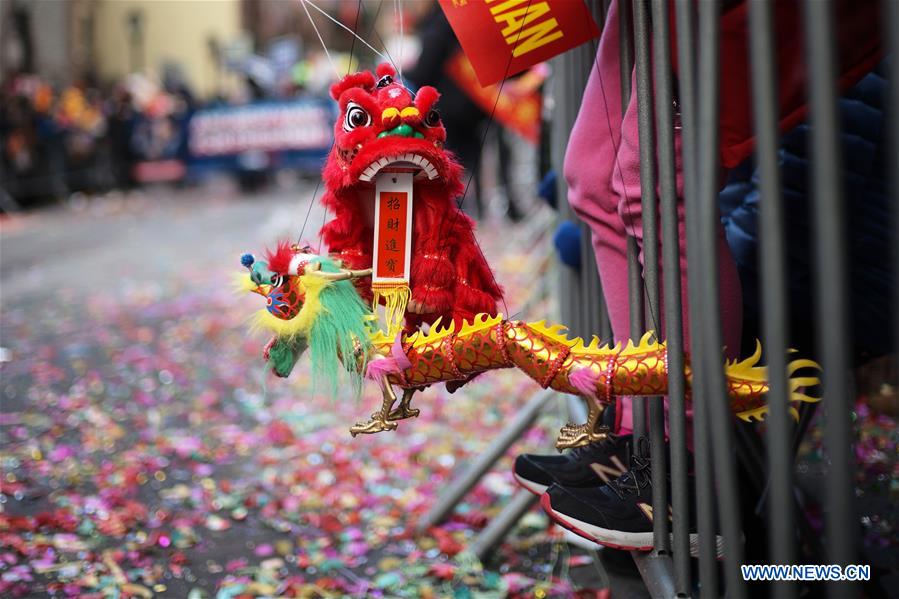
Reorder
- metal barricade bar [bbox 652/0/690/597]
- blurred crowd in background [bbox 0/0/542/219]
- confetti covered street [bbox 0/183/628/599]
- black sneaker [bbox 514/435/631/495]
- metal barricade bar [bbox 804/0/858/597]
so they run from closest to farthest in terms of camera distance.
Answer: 1. metal barricade bar [bbox 804/0/858/597]
2. metal barricade bar [bbox 652/0/690/597]
3. black sneaker [bbox 514/435/631/495]
4. confetti covered street [bbox 0/183/628/599]
5. blurred crowd in background [bbox 0/0/542/219]

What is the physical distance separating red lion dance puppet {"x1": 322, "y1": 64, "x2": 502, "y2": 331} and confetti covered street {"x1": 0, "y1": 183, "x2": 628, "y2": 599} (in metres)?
0.23

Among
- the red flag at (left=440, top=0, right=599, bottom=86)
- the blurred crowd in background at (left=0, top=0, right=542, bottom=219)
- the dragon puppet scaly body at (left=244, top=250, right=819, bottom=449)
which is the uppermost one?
the blurred crowd in background at (left=0, top=0, right=542, bottom=219)

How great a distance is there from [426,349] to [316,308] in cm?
17

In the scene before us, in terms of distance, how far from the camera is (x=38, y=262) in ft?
23.3

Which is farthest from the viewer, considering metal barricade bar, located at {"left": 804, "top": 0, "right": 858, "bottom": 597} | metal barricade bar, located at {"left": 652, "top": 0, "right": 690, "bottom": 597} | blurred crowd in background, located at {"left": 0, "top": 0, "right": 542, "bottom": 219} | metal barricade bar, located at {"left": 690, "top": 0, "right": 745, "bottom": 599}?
blurred crowd in background, located at {"left": 0, "top": 0, "right": 542, "bottom": 219}

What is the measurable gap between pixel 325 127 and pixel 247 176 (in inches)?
50.0

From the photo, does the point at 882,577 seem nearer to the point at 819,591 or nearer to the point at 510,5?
the point at 819,591

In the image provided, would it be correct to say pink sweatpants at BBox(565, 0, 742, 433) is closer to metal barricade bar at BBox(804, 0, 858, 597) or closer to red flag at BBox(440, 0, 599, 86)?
red flag at BBox(440, 0, 599, 86)

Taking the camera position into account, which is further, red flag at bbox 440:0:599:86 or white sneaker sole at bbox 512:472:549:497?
white sneaker sole at bbox 512:472:549:497

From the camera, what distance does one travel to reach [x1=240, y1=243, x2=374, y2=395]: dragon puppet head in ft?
4.73

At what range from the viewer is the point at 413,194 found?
59.0 inches

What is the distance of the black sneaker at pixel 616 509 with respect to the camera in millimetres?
1528

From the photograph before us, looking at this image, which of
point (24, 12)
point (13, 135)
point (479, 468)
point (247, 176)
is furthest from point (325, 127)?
point (479, 468)

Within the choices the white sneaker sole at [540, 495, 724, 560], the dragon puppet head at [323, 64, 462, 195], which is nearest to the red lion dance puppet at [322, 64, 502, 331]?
the dragon puppet head at [323, 64, 462, 195]
